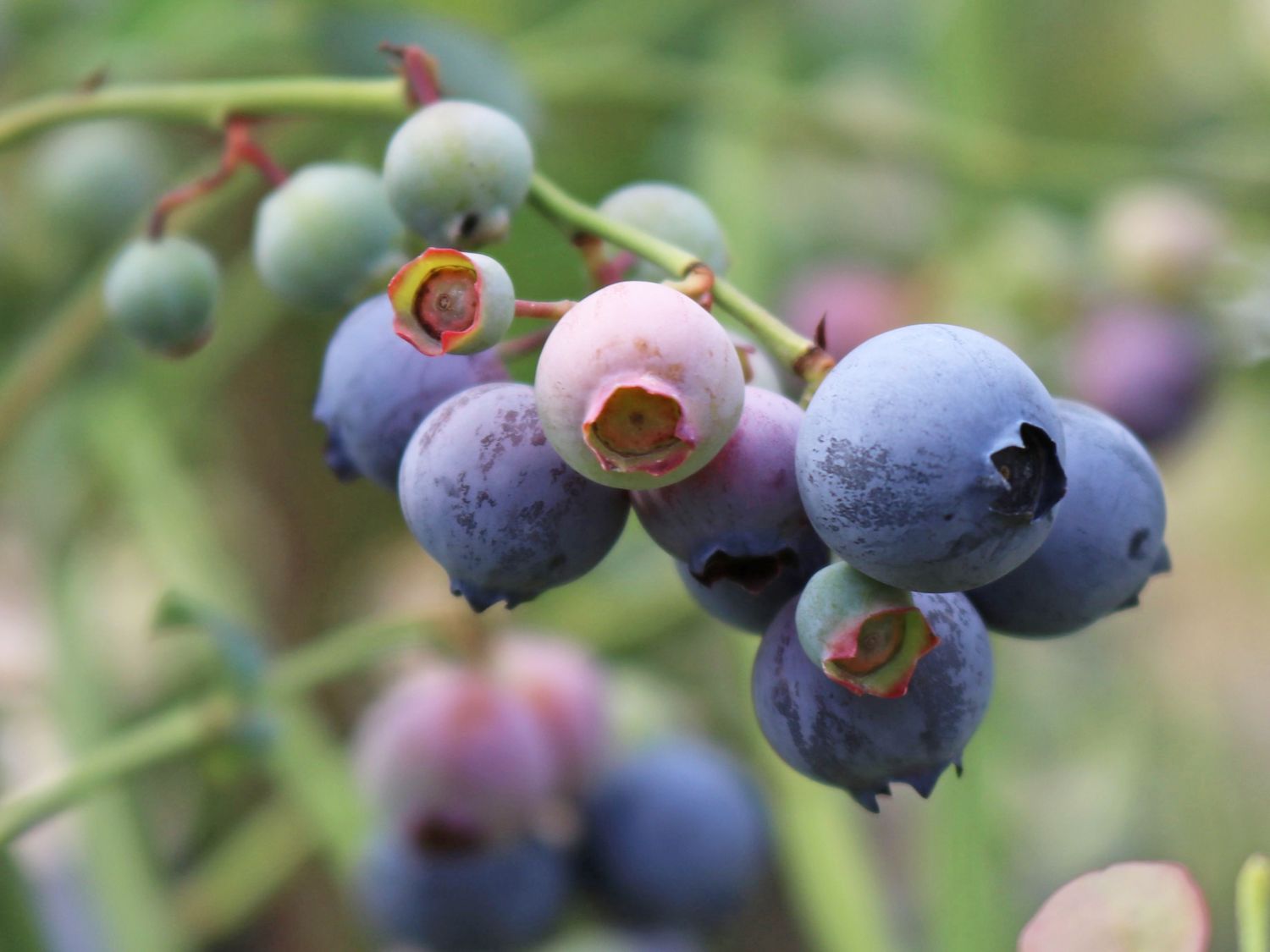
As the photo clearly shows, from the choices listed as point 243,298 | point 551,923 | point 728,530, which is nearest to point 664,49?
point 243,298

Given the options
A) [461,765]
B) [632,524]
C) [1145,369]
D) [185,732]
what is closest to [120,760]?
[185,732]

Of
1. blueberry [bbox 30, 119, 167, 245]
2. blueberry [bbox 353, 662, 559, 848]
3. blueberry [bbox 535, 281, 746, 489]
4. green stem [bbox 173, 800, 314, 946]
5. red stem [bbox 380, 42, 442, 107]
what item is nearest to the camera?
blueberry [bbox 535, 281, 746, 489]

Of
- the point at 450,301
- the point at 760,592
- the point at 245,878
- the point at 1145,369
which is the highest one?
the point at 450,301

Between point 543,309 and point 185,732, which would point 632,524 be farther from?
point 543,309

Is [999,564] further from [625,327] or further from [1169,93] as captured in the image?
[1169,93]

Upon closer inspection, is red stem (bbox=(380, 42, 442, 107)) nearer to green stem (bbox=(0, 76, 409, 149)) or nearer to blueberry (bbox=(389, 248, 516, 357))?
green stem (bbox=(0, 76, 409, 149))

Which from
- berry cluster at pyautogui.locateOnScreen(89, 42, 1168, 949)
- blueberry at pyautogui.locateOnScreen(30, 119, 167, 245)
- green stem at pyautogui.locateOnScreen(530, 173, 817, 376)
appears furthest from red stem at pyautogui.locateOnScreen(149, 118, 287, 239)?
blueberry at pyautogui.locateOnScreen(30, 119, 167, 245)

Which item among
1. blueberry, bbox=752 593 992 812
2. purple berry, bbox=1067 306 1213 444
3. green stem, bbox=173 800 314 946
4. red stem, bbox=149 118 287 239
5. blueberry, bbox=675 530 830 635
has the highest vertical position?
red stem, bbox=149 118 287 239

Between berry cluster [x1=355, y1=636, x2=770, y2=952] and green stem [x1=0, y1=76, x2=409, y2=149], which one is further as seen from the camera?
berry cluster [x1=355, y1=636, x2=770, y2=952]
